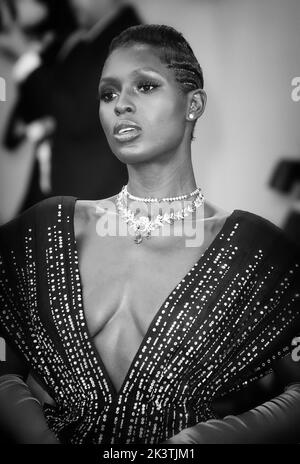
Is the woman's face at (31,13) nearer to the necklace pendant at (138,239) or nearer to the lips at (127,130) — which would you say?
the lips at (127,130)

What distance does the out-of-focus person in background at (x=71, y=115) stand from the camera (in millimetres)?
1872

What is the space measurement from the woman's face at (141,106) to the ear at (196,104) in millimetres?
38

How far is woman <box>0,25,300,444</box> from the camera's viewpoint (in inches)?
59.1

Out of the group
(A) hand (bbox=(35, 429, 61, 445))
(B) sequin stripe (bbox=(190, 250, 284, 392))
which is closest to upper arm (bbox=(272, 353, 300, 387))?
(B) sequin stripe (bbox=(190, 250, 284, 392))

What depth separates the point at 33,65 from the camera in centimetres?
189

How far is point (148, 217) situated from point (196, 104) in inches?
13.0

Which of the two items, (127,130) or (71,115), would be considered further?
(71,115)

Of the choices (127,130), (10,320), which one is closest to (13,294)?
(10,320)

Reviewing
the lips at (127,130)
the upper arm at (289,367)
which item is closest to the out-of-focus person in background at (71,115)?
the lips at (127,130)

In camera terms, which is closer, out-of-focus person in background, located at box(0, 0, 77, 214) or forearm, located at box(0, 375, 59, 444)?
forearm, located at box(0, 375, 59, 444)

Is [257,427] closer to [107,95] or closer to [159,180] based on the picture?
[159,180]

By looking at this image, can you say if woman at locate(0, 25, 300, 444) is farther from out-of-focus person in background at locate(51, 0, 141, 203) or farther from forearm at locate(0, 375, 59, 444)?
out-of-focus person in background at locate(51, 0, 141, 203)
